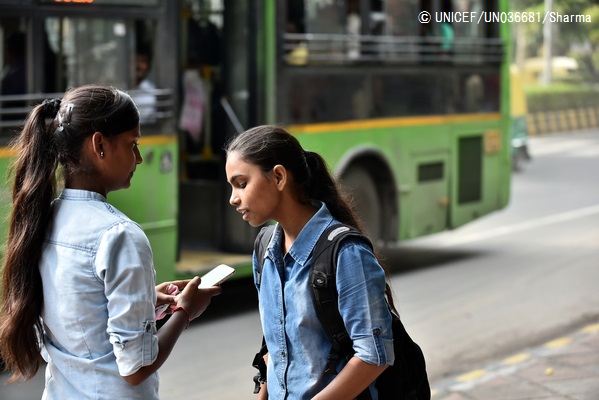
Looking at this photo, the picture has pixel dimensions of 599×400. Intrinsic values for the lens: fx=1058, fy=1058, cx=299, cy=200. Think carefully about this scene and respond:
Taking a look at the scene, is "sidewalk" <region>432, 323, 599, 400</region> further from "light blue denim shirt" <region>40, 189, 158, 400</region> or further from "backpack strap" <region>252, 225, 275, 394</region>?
"light blue denim shirt" <region>40, 189, 158, 400</region>

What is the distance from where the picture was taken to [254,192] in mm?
2656

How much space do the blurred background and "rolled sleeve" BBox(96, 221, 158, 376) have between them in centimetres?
244

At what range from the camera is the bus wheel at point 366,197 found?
8.93 metres

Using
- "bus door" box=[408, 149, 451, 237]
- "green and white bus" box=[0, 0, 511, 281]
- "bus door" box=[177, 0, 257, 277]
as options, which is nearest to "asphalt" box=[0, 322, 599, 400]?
"green and white bus" box=[0, 0, 511, 281]

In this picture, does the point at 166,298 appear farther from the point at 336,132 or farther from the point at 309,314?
the point at 336,132

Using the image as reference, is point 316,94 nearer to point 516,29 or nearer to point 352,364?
point 352,364

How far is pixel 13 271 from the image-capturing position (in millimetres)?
2492

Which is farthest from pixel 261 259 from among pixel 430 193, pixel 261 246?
pixel 430 193

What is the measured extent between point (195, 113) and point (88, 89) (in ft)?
19.3

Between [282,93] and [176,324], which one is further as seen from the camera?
[282,93]

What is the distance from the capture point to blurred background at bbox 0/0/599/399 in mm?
6516

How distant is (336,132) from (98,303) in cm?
619

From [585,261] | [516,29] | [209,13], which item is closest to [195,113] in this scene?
[209,13]

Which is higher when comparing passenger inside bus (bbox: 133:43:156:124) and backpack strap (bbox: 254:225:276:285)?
passenger inside bus (bbox: 133:43:156:124)
